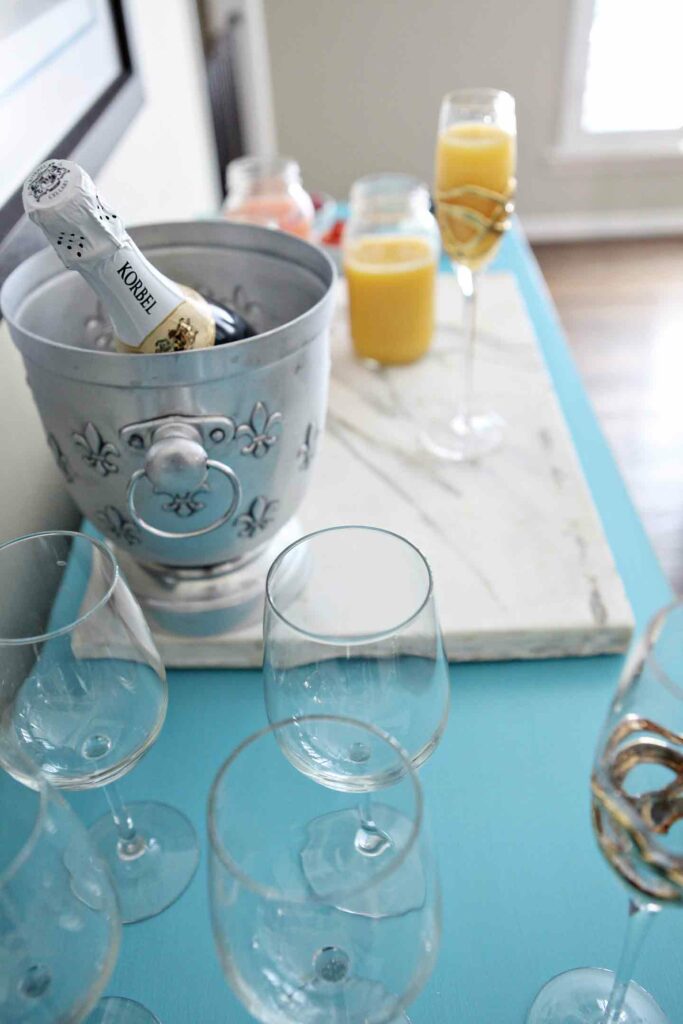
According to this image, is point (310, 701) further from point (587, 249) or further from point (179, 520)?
point (587, 249)

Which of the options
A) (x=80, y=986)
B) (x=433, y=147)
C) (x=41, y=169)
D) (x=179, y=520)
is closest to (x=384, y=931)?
(x=80, y=986)

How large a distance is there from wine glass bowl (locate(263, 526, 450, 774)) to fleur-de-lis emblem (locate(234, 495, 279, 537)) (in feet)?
0.20

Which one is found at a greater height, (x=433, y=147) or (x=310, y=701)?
(x=310, y=701)

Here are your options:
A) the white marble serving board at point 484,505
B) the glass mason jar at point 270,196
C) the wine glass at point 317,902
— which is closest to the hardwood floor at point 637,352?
the white marble serving board at point 484,505

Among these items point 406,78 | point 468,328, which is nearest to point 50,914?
point 468,328

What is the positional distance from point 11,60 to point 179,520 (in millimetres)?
393

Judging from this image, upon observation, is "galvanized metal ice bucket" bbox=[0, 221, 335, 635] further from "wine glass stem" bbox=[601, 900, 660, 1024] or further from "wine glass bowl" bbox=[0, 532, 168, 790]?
"wine glass stem" bbox=[601, 900, 660, 1024]

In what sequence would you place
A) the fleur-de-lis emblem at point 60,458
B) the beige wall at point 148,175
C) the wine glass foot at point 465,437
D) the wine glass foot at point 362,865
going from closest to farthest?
the wine glass foot at point 362,865
the fleur-de-lis emblem at point 60,458
the beige wall at point 148,175
the wine glass foot at point 465,437

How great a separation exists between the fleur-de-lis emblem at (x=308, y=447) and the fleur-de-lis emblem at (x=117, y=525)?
0.11 meters

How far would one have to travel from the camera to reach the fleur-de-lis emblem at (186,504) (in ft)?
1.58

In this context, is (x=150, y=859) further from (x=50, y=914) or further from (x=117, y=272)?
(x=117, y=272)

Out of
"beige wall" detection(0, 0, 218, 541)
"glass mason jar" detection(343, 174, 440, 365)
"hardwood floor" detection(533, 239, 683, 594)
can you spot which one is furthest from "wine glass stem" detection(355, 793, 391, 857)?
"hardwood floor" detection(533, 239, 683, 594)

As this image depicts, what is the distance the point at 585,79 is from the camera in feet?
8.06

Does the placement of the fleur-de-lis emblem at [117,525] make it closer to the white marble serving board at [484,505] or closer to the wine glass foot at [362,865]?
the white marble serving board at [484,505]
